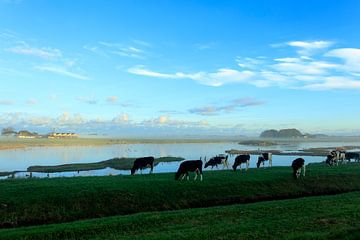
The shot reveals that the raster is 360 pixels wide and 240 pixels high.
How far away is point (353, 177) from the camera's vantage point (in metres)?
29.5

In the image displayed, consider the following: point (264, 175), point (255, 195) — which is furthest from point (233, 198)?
point (264, 175)

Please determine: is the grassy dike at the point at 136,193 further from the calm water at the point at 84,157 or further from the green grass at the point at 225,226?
the calm water at the point at 84,157

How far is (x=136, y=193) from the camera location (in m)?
21.7

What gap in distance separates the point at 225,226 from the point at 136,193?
27.7 feet

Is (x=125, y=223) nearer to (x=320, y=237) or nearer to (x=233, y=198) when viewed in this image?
(x=320, y=237)

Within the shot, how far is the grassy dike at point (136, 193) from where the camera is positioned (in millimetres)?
18797

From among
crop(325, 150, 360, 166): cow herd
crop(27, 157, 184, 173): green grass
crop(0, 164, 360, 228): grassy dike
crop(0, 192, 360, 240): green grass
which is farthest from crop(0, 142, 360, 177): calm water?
crop(0, 192, 360, 240): green grass

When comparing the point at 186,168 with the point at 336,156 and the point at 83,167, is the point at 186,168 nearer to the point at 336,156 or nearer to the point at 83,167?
the point at 336,156

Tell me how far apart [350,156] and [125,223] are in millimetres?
40079

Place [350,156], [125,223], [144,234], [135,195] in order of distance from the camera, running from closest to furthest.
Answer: [144,234], [125,223], [135,195], [350,156]

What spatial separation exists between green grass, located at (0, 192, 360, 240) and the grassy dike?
3.43 meters

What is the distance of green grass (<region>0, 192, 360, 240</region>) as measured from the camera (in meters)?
13.0

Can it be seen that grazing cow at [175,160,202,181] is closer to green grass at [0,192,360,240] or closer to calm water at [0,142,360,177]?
green grass at [0,192,360,240]

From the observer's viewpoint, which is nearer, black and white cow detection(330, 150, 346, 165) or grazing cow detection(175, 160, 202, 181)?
grazing cow detection(175, 160, 202, 181)
